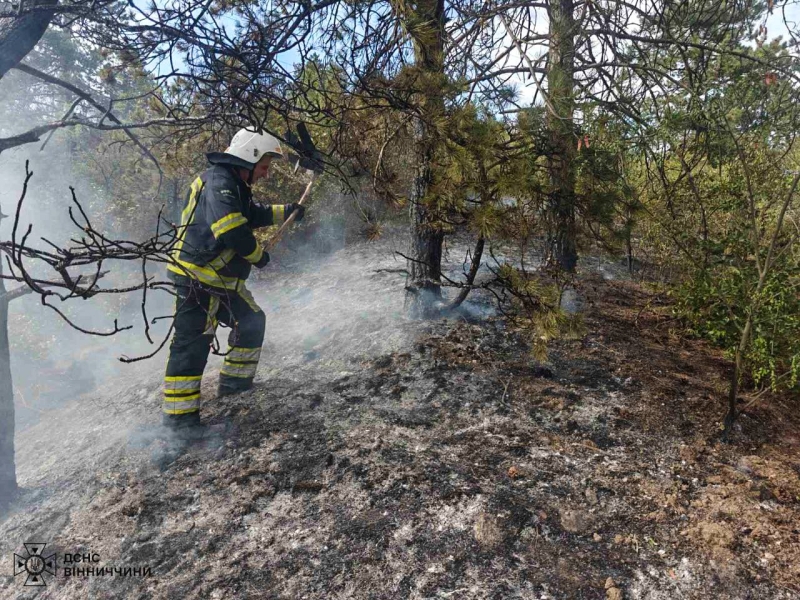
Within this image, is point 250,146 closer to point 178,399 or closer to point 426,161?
point 426,161

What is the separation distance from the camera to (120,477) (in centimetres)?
323

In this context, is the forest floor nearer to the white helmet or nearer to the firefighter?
→ the firefighter

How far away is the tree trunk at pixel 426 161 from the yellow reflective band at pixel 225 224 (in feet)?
3.96

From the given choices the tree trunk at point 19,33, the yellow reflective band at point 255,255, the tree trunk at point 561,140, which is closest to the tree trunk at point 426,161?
the tree trunk at point 561,140

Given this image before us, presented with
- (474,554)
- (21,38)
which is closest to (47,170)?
(21,38)

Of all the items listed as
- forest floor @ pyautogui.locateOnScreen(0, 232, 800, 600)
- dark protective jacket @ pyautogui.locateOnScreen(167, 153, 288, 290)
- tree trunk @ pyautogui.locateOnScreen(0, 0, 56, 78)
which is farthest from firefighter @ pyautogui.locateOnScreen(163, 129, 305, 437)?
tree trunk @ pyautogui.locateOnScreen(0, 0, 56, 78)

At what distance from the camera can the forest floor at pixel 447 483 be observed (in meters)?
2.15

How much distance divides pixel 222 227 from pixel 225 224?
3 cm

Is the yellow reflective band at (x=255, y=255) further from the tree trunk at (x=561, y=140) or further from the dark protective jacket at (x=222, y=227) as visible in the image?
the tree trunk at (x=561, y=140)

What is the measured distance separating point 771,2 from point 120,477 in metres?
5.30

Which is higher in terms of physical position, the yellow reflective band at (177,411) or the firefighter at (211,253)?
the firefighter at (211,253)

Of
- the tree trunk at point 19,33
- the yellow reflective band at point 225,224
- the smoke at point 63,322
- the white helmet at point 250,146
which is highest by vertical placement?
the tree trunk at point 19,33

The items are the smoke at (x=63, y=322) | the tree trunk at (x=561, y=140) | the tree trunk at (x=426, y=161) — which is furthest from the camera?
the smoke at (x=63, y=322)

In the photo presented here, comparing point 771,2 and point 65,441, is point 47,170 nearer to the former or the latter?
point 65,441
